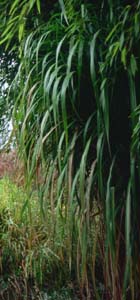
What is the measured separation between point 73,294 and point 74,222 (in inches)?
31.1

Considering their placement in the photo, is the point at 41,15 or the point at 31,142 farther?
the point at 41,15

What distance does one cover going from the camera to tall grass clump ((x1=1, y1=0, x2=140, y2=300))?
1653 mm

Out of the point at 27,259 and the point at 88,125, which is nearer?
the point at 88,125

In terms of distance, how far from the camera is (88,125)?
1.76m

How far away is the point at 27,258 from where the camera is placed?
2566 mm

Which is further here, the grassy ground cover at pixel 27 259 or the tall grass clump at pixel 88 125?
the grassy ground cover at pixel 27 259

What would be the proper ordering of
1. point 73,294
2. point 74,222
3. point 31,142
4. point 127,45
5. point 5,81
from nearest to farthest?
1. point 127,45
2. point 74,222
3. point 31,142
4. point 73,294
5. point 5,81

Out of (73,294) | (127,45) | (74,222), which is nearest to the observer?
(127,45)

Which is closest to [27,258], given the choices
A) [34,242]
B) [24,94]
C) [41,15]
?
[34,242]

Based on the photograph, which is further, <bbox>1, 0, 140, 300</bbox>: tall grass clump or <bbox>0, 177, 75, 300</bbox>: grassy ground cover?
<bbox>0, 177, 75, 300</bbox>: grassy ground cover

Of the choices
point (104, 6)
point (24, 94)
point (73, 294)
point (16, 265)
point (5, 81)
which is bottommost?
point (73, 294)

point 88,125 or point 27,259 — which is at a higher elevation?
point 88,125

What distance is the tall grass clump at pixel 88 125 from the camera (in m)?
1.65

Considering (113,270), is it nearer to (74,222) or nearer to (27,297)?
(74,222)
